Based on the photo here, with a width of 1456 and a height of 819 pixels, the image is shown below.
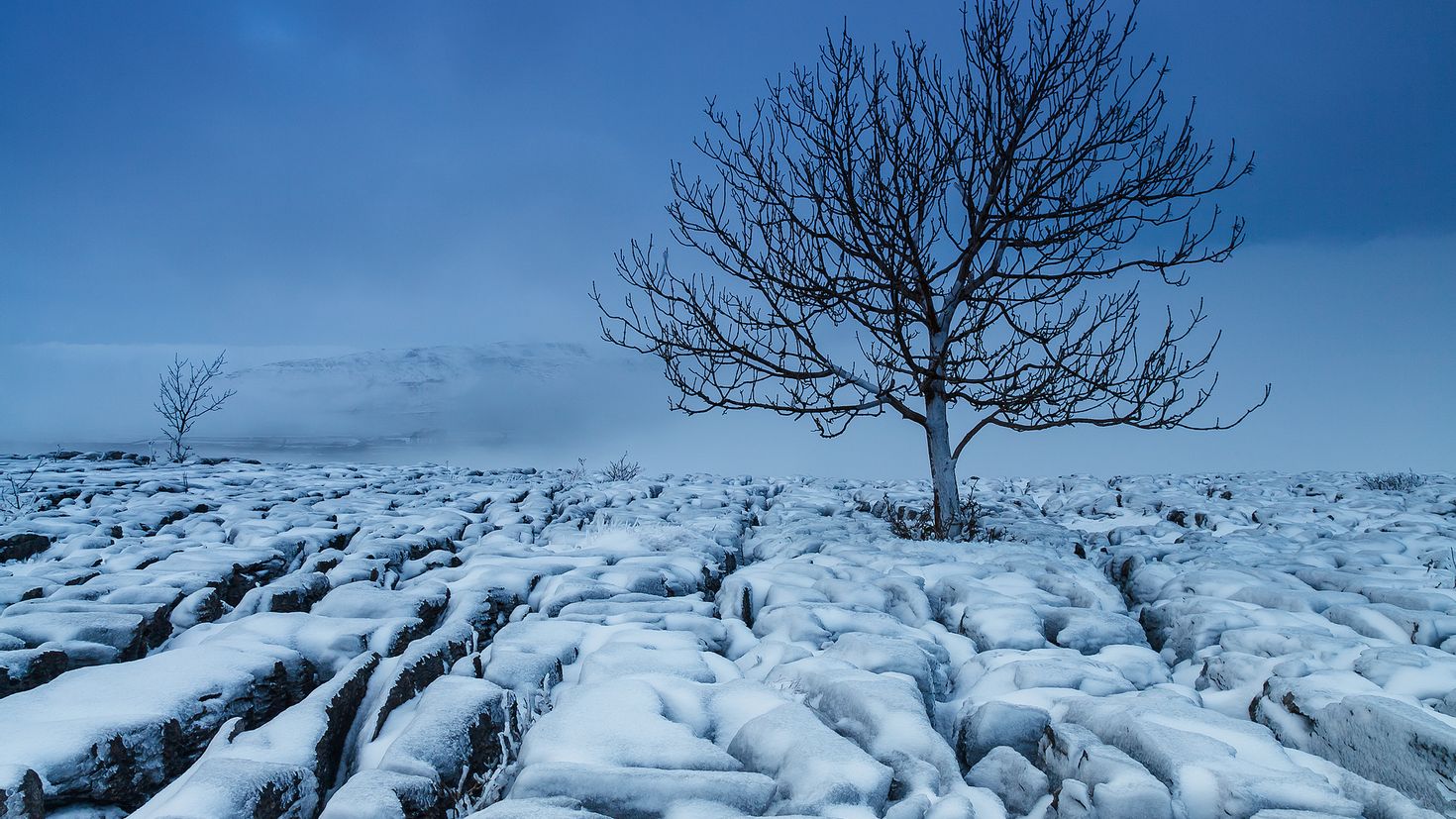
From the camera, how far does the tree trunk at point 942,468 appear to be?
5.80 metres

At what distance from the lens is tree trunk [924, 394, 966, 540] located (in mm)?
5801

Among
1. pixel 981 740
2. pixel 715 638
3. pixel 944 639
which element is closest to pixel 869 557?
pixel 944 639

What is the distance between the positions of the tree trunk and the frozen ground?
45.0 inches

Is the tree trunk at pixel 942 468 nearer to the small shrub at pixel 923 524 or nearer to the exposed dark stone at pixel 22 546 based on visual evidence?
the small shrub at pixel 923 524

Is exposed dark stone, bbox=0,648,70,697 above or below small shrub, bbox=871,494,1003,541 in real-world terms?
below

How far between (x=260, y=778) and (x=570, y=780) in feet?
2.61

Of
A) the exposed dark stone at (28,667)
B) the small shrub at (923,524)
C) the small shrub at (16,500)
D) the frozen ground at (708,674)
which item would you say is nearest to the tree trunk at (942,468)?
the small shrub at (923,524)

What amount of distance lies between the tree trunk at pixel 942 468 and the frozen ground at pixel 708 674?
1144 mm

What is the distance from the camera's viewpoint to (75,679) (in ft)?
7.07

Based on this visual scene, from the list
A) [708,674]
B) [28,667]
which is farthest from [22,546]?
[708,674]

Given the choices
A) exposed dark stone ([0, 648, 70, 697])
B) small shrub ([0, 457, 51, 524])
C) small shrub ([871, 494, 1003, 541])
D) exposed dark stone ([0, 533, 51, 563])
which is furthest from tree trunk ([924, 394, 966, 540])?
small shrub ([0, 457, 51, 524])

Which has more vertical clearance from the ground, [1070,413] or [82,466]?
[1070,413]

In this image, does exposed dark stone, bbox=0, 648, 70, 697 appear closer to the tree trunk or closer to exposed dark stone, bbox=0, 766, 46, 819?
exposed dark stone, bbox=0, 766, 46, 819

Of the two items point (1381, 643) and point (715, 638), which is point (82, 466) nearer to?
point (715, 638)
